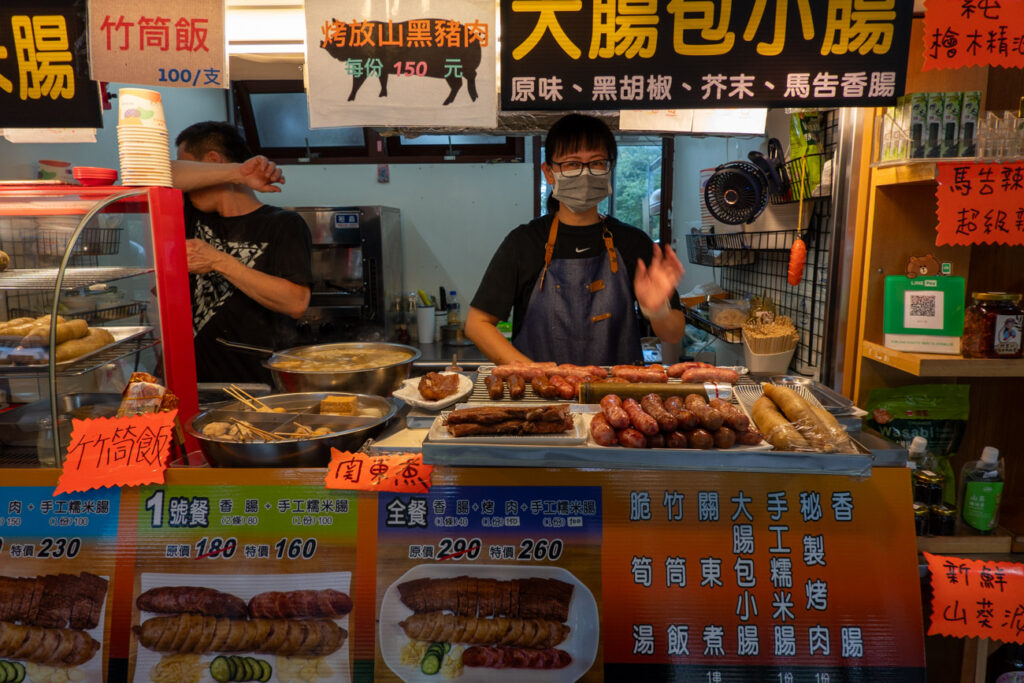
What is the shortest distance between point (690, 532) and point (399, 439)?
82cm

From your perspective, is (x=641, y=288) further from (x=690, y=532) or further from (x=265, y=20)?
(x=265, y=20)

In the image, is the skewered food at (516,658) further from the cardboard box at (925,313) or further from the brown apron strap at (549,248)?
→ the brown apron strap at (549,248)

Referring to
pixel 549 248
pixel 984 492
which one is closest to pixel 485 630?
pixel 984 492

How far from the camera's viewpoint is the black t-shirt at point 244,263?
358 cm

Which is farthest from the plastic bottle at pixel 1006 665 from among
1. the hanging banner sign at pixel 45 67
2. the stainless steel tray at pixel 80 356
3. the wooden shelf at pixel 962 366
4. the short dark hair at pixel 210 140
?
the short dark hair at pixel 210 140

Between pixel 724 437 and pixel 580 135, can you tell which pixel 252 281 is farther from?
pixel 724 437

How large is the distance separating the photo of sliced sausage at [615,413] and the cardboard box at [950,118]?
1.47 metres

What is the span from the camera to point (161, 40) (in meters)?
2.37

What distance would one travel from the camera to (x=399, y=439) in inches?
74.2

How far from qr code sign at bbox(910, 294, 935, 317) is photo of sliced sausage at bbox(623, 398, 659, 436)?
1.31 m

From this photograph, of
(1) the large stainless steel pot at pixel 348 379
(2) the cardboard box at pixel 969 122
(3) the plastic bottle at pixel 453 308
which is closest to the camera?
(2) the cardboard box at pixel 969 122

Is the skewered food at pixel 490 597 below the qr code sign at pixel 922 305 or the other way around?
below

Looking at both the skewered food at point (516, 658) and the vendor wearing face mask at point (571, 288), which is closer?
the skewered food at point (516, 658)

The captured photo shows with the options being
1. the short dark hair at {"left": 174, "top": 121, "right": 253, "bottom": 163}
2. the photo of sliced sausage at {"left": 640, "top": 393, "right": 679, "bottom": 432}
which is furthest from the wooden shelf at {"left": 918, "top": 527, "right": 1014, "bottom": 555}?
the short dark hair at {"left": 174, "top": 121, "right": 253, "bottom": 163}
